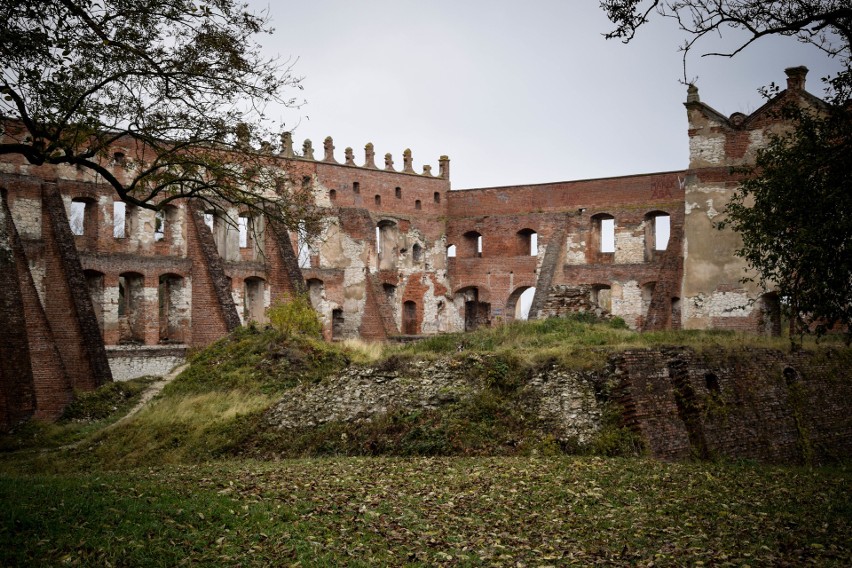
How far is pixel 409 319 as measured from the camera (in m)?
33.3

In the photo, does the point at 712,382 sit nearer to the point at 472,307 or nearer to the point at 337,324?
the point at 337,324

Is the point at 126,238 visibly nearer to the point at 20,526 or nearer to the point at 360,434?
the point at 360,434

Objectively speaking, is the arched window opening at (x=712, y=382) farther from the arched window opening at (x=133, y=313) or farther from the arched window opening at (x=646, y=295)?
the arched window opening at (x=133, y=313)

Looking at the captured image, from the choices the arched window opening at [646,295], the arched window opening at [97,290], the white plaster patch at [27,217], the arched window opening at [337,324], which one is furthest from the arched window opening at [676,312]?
the white plaster patch at [27,217]

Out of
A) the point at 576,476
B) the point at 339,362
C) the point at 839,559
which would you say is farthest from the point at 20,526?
the point at 339,362

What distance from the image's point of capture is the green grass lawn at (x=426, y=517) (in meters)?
7.27

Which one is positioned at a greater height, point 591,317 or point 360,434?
point 591,317

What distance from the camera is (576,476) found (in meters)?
Answer: 10.7

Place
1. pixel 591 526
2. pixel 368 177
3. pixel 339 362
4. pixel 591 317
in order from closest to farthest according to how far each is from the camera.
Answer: pixel 591 526, pixel 339 362, pixel 591 317, pixel 368 177

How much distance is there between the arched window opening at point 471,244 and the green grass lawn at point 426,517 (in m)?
22.7

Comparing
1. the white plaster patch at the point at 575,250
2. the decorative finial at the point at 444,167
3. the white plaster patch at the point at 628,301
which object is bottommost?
the white plaster patch at the point at 628,301

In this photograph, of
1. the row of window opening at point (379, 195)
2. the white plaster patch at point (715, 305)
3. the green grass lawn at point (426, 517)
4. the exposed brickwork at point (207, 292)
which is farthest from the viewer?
the row of window opening at point (379, 195)

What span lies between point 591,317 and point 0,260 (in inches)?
624

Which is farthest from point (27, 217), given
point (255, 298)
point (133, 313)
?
point (255, 298)
